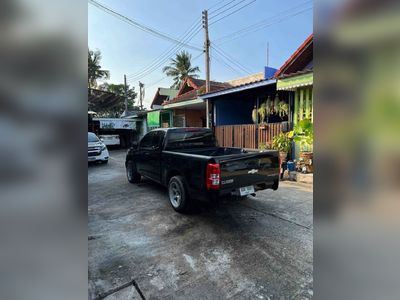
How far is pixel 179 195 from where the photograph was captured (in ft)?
15.5

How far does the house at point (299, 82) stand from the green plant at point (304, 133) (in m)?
0.46

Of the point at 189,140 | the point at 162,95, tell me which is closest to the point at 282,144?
the point at 189,140

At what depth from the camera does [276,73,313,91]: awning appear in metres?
7.09

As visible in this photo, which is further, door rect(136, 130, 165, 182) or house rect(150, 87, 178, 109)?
house rect(150, 87, 178, 109)

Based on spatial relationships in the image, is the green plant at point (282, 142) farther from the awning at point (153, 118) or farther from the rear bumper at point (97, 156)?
the awning at point (153, 118)

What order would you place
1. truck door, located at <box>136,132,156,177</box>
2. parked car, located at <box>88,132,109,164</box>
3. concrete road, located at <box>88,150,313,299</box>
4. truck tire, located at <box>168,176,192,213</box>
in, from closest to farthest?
concrete road, located at <box>88,150,313,299</box>, truck tire, located at <box>168,176,192,213</box>, truck door, located at <box>136,132,156,177</box>, parked car, located at <box>88,132,109,164</box>

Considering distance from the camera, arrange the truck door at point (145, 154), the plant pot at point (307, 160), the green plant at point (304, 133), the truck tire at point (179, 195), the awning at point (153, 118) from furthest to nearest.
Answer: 1. the awning at point (153, 118)
2. the plant pot at point (307, 160)
3. the green plant at point (304, 133)
4. the truck door at point (145, 154)
5. the truck tire at point (179, 195)

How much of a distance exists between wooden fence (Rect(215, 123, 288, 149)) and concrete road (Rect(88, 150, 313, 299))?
369 cm

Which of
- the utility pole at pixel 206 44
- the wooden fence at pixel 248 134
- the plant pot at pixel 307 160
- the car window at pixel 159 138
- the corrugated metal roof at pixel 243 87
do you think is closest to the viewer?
the car window at pixel 159 138

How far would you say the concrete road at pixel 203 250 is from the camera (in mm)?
2598

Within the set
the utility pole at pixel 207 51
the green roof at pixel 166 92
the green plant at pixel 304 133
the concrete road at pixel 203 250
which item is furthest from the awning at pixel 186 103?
the concrete road at pixel 203 250

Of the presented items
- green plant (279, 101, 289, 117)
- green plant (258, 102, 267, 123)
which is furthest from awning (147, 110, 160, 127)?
green plant (279, 101, 289, 117)

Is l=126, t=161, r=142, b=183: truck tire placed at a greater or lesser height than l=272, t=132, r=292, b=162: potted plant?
lesser

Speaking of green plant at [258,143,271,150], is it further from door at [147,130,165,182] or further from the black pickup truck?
A: door at [147,130,165,182]
